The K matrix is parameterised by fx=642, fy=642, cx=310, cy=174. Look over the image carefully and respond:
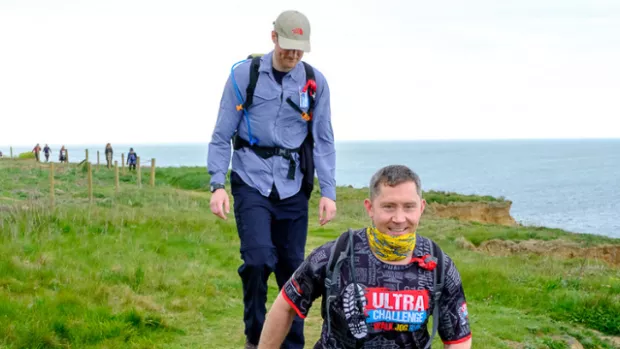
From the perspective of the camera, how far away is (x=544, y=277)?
9.54 m

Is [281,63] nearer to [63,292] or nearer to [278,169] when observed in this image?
[278,169]

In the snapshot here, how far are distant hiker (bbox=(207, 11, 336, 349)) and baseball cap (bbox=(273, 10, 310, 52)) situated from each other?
11 mm

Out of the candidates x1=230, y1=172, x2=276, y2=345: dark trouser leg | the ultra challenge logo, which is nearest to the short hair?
A: the ultra challenge logo

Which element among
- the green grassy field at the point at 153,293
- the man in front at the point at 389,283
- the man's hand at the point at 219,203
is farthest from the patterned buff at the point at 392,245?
the green grassy field at the point at 153,293

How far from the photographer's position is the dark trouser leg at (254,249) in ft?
14.7

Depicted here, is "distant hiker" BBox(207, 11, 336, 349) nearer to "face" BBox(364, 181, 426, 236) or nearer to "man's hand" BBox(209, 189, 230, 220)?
"man's hand" BBox(209, 189, 230, 220)

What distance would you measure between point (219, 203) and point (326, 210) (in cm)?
83

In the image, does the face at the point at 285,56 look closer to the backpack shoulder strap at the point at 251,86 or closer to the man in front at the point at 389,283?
the backpack shoulder strap at the point at 251,86

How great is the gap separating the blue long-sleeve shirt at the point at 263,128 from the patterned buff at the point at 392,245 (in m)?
1.67

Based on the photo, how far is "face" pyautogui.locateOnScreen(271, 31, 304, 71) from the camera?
4.54 metres

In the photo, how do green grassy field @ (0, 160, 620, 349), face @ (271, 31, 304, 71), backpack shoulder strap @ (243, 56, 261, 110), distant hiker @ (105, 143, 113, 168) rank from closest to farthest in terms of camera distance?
face @ (271, 31, 304, 71), backpack shoulder strap @ (243, 56, 261, 110), green grassy field @ (0, 160, 620, 349), distant hiker @ (105, 143, 113, 168)

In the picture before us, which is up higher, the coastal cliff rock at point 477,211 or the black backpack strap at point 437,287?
the black backpack strap at point 437,287

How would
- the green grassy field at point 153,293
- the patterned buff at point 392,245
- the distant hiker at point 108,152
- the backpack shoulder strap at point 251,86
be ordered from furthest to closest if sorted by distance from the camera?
the distant hiker at point 108,152 < the green grassy field at point 153,293 < the backpack shoulder strap at point 251,86 < the patterned buff at point 392,245

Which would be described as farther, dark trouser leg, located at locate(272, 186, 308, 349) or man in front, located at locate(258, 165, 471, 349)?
dark trouser leg, located at locate(272, 186, 308, 349)
